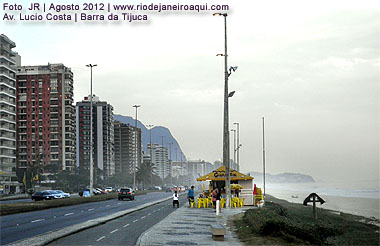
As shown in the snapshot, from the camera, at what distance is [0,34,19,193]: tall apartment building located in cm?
13888

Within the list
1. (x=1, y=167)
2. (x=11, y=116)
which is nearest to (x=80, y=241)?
(x=1, y=167)

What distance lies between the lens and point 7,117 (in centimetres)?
14300

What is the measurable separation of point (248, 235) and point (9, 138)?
13239 cm

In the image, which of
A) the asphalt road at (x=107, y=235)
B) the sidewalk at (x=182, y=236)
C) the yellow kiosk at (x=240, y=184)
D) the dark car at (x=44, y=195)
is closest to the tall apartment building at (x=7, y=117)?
the dark car at (x=44, y=195)

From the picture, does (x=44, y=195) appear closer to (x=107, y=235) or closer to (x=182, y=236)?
(x=107, y=235)

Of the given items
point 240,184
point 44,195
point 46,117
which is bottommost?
point 44,195

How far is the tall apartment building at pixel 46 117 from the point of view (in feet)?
559

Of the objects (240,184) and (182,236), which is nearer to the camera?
(182,236)

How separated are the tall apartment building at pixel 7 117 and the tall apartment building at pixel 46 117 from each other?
23636 mm

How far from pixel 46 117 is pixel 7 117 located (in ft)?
98.3

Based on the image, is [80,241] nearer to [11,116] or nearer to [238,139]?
[238,139]

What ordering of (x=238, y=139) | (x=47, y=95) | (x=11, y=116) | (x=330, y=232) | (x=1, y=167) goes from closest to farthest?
(x=330, y=232) → (x=238, y=139) → (x=1, y=167) → (x=11, y=116) → (x=47, y=95)

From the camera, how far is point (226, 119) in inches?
1563

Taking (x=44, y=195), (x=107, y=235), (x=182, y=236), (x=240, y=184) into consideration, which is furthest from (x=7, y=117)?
(x=182, y=236)
